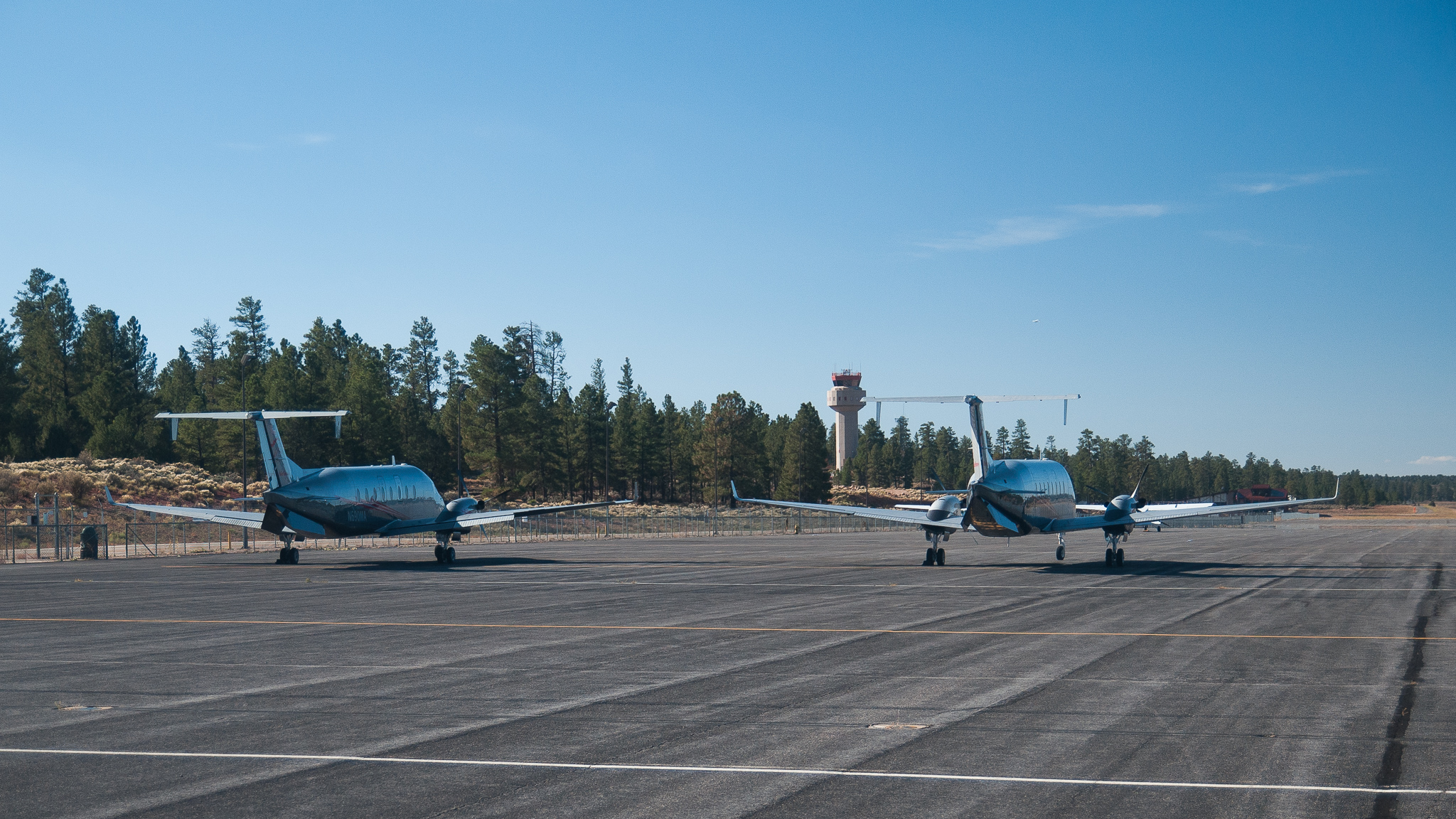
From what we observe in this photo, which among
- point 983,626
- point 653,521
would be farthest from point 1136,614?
point 653,521

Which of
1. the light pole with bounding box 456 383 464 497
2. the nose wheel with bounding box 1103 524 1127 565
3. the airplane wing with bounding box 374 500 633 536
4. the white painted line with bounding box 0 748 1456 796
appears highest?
the light pole with bounding box 456 383 464 497

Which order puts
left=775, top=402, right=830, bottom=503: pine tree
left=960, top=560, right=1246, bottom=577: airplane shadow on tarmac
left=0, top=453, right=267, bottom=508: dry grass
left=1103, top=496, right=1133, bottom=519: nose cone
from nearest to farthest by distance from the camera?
left=960, top=560, right=1246, bottom=577: airplane shadow on tarmac
left=1103, top=496, right=1133, bottom=519: nose cone
left=0, top=453, right=267, bottom=508: dry grass
left=775, top=402, right=830, bottom=503: pine tree

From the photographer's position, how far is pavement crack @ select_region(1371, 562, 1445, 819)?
8906 millimetres

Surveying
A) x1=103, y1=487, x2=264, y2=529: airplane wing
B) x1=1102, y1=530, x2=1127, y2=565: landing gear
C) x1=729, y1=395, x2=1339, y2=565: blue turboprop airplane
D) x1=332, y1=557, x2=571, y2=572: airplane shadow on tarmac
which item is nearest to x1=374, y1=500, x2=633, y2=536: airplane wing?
Result: x1=332, y1=557, x2=571, y2=572: airplane shadow on tarmac

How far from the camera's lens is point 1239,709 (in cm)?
1297

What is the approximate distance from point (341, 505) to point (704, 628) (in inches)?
1036

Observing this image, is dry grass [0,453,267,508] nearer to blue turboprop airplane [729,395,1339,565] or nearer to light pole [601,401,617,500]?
light pole [601,401,617,500]

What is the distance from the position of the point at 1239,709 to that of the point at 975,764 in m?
4.50

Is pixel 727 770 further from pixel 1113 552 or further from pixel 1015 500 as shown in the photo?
pixel 1113 552

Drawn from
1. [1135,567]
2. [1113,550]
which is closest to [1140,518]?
[1113,550]

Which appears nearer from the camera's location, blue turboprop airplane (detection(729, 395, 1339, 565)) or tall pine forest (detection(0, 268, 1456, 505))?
blue turboprop airplane (detection(729, 395, 1339, 565))

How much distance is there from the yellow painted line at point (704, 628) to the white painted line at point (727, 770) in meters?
10.8

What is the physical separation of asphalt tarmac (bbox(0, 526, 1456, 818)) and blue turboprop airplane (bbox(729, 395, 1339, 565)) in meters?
9.37

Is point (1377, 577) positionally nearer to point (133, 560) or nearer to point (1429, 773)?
point (1429, 773)
